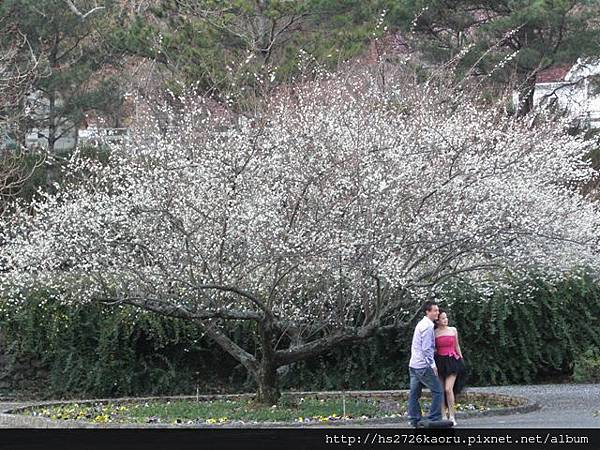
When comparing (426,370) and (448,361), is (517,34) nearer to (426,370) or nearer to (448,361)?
(448,361)

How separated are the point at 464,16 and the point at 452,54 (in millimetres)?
1714

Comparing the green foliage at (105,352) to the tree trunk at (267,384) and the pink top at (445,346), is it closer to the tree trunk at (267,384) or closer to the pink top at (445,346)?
the tree trunk at (267,384)

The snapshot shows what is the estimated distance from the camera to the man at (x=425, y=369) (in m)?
13.6

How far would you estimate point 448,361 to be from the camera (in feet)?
47.6

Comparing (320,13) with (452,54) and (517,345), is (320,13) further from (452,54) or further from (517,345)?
(517,345)

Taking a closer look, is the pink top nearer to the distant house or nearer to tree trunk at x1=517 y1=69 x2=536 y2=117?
tree trunk at x1=517 y1=69 x2=536 y2=117

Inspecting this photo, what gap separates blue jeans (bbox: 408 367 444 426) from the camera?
537 inches

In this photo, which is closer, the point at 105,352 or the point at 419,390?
the point at 419,390

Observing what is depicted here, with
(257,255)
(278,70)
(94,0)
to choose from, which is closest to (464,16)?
(278,70)

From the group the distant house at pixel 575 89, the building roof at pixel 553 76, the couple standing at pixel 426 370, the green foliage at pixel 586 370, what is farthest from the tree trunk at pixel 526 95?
the couple standing at pixel 426 370

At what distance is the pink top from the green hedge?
5.74 meters

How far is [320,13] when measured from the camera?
30094 millimetres

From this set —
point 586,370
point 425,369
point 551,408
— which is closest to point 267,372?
point 425,369

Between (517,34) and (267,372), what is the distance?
52.3ft
